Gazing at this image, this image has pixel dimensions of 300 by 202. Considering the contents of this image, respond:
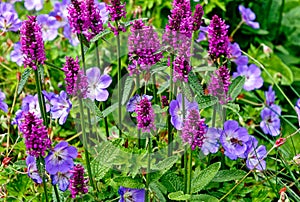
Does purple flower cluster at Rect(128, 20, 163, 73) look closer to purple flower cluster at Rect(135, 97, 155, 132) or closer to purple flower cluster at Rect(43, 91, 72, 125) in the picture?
purple flower cluster at Rect(135, 97, 155, 132)

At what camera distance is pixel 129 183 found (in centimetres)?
164

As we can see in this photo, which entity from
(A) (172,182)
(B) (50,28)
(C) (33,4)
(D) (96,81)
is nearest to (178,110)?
(A) (172,182)

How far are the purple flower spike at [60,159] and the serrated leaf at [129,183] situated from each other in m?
0.16

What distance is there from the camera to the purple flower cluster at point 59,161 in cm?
167

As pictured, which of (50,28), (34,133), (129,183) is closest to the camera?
(34,133)

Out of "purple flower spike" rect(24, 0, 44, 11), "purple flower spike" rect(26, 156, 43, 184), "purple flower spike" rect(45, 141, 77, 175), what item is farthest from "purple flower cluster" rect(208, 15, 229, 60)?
"purple flower spike" rect(24, 0, 44, 11)

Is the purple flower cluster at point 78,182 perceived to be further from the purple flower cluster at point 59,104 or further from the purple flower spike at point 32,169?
the purple flower cluster at point 59,104

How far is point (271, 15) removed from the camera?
3.29 m

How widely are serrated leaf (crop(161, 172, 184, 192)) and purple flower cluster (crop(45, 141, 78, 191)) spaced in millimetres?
284

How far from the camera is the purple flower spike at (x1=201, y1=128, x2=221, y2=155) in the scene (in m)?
1.80

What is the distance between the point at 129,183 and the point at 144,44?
0.40m

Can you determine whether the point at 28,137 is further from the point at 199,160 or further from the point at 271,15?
the point at 271,15

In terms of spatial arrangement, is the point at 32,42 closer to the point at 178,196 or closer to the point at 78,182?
the point at 78,182

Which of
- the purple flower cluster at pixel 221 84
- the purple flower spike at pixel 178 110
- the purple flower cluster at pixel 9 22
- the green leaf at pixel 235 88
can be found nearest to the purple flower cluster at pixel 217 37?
the purple flower cluster at pixel 221 84
